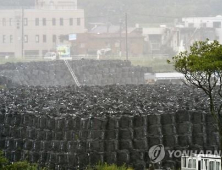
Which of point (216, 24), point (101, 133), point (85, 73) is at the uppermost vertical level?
point (216, 24)

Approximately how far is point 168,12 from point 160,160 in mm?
101249

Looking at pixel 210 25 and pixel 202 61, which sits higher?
pixel 210 25

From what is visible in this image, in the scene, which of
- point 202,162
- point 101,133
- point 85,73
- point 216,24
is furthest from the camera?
point 216,24

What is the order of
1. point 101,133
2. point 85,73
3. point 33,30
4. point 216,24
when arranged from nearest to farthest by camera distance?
1. point 101,133
2. point 85,73
3. point 216,24
4. point 33,30

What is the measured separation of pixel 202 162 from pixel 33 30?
6935 cm

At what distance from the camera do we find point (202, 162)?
16391 millimetres

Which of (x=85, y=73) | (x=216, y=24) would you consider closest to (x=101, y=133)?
(x=85, y=73)

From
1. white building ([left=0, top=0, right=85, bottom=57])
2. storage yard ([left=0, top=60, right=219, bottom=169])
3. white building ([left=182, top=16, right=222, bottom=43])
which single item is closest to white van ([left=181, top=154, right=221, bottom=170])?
storage yard ([left=0, top=60, right=219, bottom=169])

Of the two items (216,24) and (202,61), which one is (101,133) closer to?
(202,61)

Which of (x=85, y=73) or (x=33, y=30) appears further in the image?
(x=33, y=30)

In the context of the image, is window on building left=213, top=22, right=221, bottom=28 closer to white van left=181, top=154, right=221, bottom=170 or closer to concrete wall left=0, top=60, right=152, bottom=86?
concrete wall left=0, top=60, right=152, bottom=86

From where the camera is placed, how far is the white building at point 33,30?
84.1m

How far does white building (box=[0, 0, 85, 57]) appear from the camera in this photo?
276ft

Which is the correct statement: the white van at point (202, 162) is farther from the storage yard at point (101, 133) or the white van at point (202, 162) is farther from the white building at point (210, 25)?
the white building at point (210, 25)
